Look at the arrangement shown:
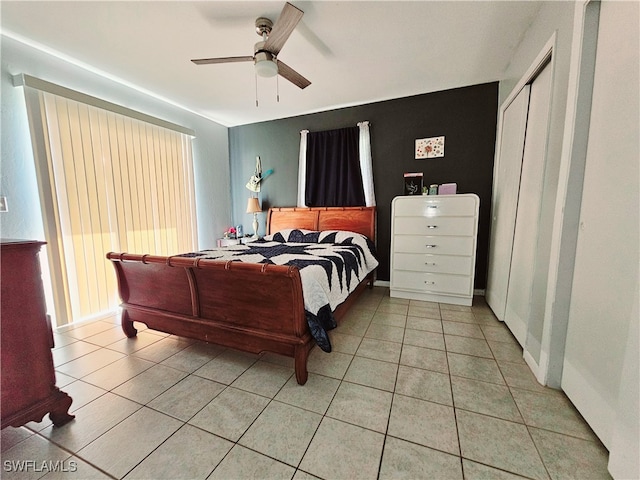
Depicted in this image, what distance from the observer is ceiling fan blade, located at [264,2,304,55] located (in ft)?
4.78

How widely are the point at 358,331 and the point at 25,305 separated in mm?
2175

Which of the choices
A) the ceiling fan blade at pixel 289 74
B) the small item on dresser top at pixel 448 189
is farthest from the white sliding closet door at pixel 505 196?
the ceiling fan blade at pixel 289 74

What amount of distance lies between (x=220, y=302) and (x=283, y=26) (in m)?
1.89

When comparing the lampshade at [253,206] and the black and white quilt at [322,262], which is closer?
the black and white quilt at [322,262]

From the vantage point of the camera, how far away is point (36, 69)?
2270mm

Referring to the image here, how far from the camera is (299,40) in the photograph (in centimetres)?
216

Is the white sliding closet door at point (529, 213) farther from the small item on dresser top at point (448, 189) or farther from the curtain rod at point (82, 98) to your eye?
the curtain rod at point (82, 98)

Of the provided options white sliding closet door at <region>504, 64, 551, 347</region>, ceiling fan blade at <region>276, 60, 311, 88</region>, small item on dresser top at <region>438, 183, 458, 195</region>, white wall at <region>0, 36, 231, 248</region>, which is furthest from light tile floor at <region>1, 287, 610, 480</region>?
ceiling fan blade at <region>276, 60, 311, 88</region>

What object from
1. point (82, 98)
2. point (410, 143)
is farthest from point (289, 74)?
point (82, 98)

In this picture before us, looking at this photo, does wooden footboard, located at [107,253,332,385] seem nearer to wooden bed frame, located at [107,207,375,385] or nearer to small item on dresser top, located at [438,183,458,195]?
wooden bed frame, located at [107,207,375,385]

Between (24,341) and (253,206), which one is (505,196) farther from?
(24,341)

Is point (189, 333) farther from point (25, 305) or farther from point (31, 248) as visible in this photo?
point (31, 248)

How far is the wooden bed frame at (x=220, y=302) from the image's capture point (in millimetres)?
1596

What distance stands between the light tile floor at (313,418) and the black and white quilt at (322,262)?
0.41 meters
